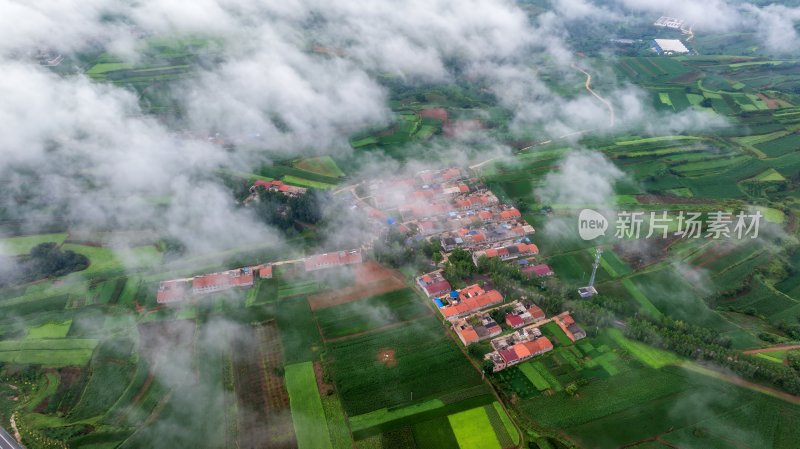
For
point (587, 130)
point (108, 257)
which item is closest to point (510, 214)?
point (587, 130)

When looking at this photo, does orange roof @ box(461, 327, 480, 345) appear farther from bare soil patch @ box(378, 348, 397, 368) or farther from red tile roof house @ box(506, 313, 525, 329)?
bare soil patch @ box(378, 348, 397, 368)

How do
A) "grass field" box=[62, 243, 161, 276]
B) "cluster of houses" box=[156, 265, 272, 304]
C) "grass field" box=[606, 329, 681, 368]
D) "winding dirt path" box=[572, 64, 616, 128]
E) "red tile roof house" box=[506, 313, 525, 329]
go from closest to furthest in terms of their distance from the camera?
"grass field" box=[606, 329, 681, 368], "red tile roof house" box=[506, 313, 525, 329], "cluster of houses" box=[156, 265, 272, 304], "grass field" box=[62, 243, 161, 276], "winding dirt path" box=[572, 64, 616, 128]

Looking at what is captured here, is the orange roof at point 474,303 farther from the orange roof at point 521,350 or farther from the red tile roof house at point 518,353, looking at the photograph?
the orange roof at point 521,350

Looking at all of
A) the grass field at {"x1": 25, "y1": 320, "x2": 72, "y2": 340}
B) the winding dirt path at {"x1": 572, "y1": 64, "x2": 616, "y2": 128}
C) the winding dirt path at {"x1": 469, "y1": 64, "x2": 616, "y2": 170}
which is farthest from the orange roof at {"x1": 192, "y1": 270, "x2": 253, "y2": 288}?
the winding dirt path at {"x1": 572, "y1": 64, "x2": 616, "y2": 128}

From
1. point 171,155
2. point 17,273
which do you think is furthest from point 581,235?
point 17,273

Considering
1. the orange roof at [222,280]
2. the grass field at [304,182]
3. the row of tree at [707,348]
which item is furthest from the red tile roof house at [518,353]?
the grass field at [304,182]

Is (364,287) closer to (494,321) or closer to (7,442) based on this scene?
(494,321)

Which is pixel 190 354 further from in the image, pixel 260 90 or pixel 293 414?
pixel 260 90
